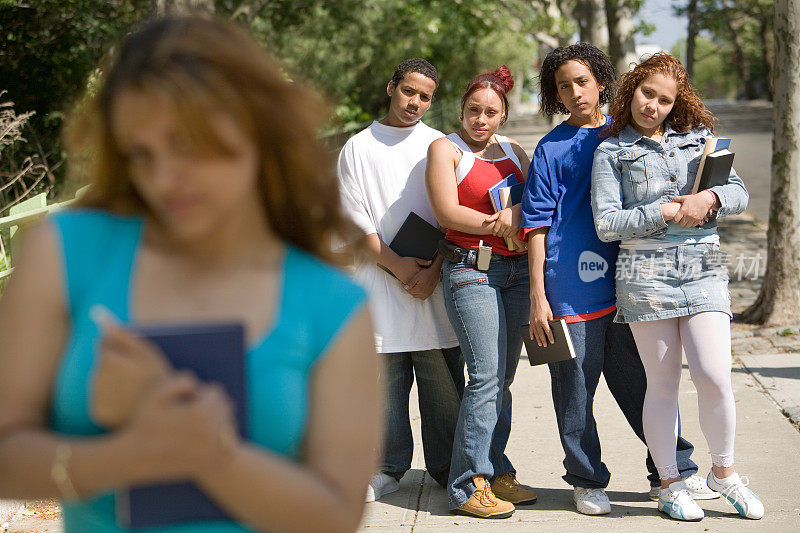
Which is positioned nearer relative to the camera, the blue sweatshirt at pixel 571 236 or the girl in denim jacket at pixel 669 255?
the girl in denim jacket at pixel 669 255

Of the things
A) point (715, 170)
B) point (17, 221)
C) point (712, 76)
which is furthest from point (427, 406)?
point (712, 76)

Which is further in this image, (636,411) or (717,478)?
(636,411)

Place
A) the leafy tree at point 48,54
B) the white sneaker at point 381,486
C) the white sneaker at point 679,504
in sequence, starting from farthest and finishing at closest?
1. the leafy tree at point 48,54
2. the white sneaker at point 381,486
3. the white sneaker at point 679,504

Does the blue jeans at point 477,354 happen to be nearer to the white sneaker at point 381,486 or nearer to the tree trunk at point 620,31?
the white sneaker at point 381,486

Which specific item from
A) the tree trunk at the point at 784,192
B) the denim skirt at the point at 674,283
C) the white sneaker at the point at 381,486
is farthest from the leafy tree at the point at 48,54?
the denim skirt at the point at 674,283

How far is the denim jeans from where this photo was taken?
4.73m

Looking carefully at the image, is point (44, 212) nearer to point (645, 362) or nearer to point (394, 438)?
point (394, 438)

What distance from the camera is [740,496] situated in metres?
4.15

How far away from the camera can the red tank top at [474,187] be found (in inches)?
173

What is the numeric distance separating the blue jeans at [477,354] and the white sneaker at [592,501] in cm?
41

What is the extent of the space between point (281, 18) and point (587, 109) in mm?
16574

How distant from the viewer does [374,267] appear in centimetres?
467

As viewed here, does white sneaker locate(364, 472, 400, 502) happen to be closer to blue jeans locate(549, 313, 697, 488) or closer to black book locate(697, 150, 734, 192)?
blue jeans locate(549, 313, 697, 488)

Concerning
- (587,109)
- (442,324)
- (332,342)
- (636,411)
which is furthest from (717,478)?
(332,342)
